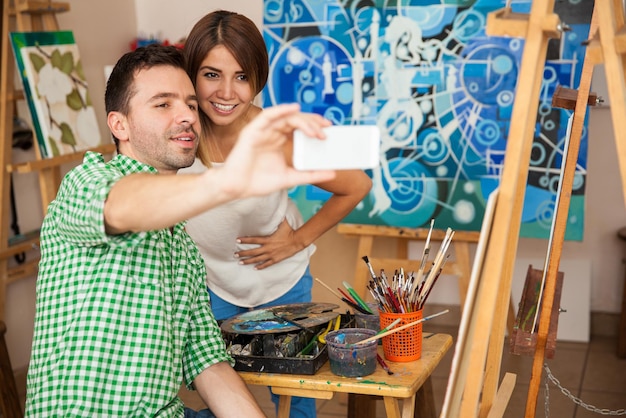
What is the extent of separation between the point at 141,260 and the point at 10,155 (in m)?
2.07

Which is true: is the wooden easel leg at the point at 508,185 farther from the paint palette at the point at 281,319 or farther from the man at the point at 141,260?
the paint palette at the point at 281,319

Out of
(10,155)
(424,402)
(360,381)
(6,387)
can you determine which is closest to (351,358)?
(360,381)

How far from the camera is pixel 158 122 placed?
1823mm

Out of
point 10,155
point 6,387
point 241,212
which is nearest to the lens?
Result: point 241,212

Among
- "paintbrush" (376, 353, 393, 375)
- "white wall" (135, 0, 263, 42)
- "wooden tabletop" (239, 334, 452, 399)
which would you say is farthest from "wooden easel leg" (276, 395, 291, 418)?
"white wall" (135, 0, 263, 42)

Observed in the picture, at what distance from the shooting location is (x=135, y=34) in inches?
184

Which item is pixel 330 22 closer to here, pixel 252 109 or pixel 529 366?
pixel 252 109

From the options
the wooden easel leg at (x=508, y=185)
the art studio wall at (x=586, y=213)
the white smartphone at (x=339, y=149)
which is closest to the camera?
the white smartphone at (x=339, y=149)

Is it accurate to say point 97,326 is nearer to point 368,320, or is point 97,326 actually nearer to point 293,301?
point 368,320

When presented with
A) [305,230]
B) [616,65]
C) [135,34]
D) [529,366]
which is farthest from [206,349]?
[135,34]

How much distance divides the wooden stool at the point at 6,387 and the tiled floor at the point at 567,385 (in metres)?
0.60

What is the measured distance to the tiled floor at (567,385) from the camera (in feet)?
11.0

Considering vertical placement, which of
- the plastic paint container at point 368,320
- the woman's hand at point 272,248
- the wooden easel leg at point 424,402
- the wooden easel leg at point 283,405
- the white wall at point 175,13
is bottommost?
the wooden easel leg at point 424,402

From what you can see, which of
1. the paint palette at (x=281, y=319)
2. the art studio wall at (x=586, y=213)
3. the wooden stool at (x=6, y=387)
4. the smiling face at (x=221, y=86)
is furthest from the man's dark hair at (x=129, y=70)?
the art studio wall at (x=586, y=213)
